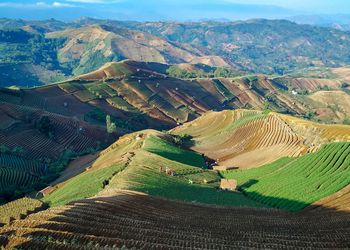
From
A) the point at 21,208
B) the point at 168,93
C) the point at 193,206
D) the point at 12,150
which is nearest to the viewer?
the point at 193,206

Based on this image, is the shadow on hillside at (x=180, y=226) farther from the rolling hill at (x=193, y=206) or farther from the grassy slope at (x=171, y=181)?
the grassy slope at (x=171, y=181)

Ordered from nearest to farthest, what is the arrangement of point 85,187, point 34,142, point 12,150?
point 85,187
point 12,150
point 34,142

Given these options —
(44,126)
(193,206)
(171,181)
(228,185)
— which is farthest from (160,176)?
(44,126)

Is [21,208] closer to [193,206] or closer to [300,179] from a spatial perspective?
[193,206]

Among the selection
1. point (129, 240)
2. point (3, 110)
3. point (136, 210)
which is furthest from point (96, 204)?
point (3, 110)

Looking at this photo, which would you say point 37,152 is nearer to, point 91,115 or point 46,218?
point 91,115

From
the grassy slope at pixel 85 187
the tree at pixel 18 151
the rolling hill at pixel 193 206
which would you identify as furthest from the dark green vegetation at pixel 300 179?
the tree at pixel 18 151
